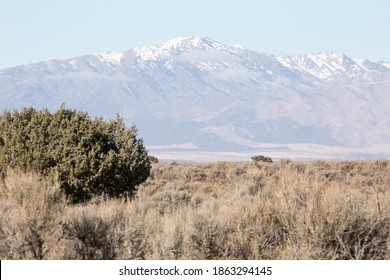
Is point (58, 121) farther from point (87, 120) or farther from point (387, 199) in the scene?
point (387, 199)

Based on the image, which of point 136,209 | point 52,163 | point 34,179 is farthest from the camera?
point 52,163

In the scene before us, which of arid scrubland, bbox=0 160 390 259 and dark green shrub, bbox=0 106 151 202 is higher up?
dark green shrub, bbox=0 106 151 202

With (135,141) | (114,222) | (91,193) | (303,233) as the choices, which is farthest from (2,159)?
(303,233)

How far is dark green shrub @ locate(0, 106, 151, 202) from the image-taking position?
1716 centimetres

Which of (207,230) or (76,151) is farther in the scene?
(76,151)

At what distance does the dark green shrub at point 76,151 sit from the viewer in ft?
56.3

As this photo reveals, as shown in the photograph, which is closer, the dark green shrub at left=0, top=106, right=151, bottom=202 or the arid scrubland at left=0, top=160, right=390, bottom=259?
the arid scrubland at left=0, top=160, right=390, bottom=259

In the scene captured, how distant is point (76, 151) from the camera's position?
17.3 m

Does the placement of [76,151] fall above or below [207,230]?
above

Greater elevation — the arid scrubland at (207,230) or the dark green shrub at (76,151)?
the dark green shrub at (76,151)

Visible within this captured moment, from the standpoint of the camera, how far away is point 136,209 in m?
13.6

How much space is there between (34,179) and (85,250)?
2443mm

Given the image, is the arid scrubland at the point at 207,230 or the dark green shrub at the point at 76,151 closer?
the arid scrubland at the point at 207,230
